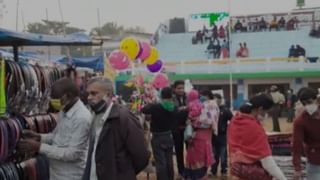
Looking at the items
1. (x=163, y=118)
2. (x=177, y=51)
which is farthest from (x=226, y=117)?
(x=177, y=51)

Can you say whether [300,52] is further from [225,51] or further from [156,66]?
[156,66]

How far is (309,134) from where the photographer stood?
233 inches

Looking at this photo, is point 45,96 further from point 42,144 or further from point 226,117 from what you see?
point 226,117

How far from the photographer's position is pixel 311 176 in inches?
238

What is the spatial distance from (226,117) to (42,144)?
601cm

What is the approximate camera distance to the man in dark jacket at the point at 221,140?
1038 centimetres

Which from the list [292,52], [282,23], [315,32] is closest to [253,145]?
[292,52]

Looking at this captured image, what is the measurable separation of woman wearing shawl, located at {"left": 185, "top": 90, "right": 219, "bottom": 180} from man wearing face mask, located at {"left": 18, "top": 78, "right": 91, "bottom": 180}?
4499mm

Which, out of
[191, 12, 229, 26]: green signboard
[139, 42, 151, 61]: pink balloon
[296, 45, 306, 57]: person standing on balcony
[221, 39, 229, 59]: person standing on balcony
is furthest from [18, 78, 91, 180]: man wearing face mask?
[191, 12, 229, 26]: green signboard

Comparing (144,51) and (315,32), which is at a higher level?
(315,32)

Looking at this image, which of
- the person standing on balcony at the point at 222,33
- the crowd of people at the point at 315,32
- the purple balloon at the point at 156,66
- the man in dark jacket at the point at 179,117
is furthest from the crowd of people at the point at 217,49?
the man in dark jacket at the point at 179,117

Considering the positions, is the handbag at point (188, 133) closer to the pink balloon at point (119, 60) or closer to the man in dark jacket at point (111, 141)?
the man in dark jacket at point (111, 141)

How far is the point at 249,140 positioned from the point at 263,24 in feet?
133

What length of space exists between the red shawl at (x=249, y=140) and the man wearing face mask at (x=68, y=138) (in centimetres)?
131
